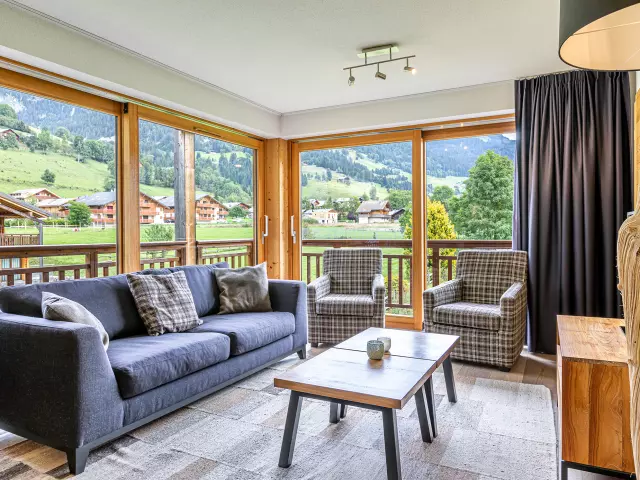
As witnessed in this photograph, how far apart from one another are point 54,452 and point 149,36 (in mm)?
2595

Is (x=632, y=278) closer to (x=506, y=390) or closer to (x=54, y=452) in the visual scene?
(x=54, y=452)

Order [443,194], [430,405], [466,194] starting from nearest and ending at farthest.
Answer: [430,405]
[466,194]
[443,194]

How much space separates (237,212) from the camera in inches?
201

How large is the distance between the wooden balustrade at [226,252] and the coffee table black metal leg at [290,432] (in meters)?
2.67

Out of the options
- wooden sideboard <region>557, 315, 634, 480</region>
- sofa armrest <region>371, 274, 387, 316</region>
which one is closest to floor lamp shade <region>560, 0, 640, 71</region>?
wooden sideboard <region>557, 315, 634, 480</region>

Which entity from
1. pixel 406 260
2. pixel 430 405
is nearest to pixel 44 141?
pixel 430 405

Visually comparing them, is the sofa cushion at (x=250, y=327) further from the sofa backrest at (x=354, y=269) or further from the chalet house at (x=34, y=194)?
the chalet house at (x=34, y=194)

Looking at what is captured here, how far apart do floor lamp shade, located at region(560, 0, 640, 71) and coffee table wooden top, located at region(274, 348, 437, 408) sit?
4.70 feet

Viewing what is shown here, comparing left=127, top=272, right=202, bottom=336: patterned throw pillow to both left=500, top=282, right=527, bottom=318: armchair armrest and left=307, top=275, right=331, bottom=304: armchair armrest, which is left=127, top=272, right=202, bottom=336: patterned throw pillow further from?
left=500, top=282, right=527, bottom=318: armchair armrest

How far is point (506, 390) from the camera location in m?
3.10

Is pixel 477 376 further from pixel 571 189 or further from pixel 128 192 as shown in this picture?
pixel 128 192

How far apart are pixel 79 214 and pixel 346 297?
2326 millimetres

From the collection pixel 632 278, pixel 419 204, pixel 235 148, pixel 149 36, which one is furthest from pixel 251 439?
pixel 235 148

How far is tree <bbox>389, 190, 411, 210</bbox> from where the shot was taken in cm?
490
